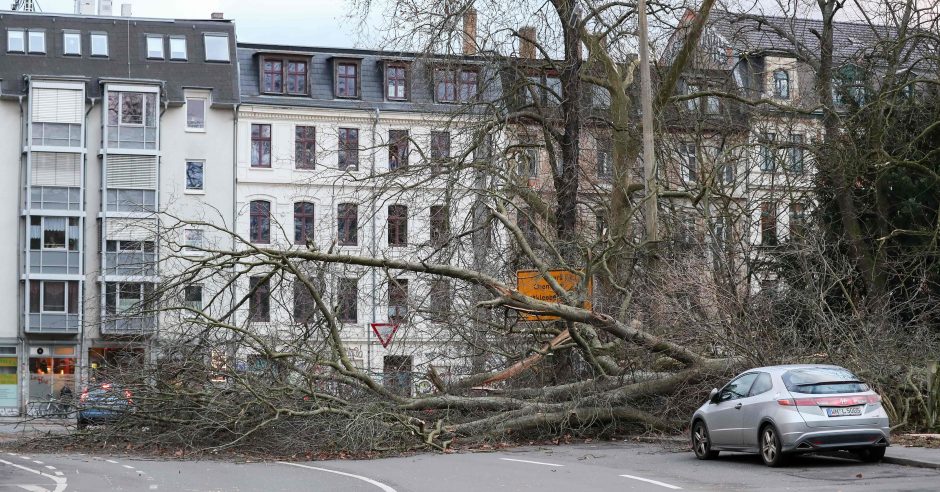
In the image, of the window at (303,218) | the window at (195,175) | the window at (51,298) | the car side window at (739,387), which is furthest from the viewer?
the window at (303,218)

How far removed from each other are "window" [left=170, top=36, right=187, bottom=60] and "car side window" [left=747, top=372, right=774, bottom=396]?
144 ft

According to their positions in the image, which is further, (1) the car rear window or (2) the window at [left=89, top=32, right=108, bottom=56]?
(2) the window at [left=89, top=32, right=108, bottom=56]

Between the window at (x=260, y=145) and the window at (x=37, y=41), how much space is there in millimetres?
9651

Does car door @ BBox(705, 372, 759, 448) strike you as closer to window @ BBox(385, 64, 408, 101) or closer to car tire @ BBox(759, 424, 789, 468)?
car tire @ BBox(759, 424, 789, 468)

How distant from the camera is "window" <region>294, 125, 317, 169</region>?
54.5 meters

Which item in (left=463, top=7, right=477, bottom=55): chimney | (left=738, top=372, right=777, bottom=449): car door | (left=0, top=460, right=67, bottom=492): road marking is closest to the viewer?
(left=0, top=460, right=67, bottom=492): road marking

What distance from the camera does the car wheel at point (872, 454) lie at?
16906 millimetres

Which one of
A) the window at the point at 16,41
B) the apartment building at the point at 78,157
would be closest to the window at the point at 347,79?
the apartment building at the point at 78,157

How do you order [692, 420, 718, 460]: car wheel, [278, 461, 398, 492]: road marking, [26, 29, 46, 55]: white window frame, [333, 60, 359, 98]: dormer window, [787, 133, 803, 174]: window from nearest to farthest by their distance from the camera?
[278, 461, 398, 492]: road marking, [692, 420, 718, 460]: car wheel, [787, 133, 803, 174]: window, [26, 29, 46, 55]: white window frame, [333, 60, 359, 98]: dormer window

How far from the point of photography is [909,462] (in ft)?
54.3

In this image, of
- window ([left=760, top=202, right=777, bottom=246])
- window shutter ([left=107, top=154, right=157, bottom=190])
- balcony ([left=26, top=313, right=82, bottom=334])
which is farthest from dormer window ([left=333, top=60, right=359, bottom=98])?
window ([left=760, top=202, right=777, bottom=246])

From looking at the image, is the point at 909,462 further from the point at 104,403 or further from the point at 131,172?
the point at 131,172

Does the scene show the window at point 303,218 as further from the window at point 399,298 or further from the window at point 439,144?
the window at point 399,298

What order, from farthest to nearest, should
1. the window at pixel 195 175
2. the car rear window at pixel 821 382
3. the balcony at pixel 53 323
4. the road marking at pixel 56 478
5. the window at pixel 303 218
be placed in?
the window at pixel 303 218 < the window at pixel 195 175 < the balcony at pixel 53 323 < the car rear window at pixel 821 382 < the road marking at pixel 56 478
